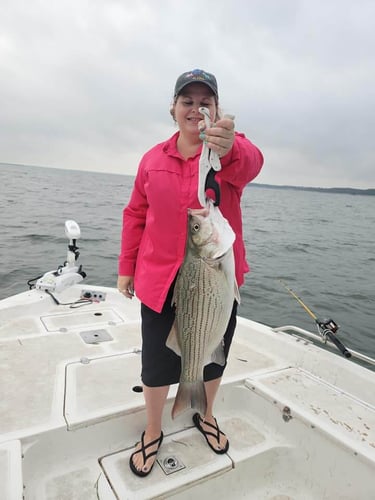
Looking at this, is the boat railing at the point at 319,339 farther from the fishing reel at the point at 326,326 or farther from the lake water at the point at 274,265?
the lake water at the point at 274,265

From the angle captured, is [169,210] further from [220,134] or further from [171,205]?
[220,134]

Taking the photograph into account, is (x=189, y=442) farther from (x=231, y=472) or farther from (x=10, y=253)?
(x=10, y=253)

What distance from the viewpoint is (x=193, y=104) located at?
90.8 inches

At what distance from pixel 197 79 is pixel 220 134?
54 cm

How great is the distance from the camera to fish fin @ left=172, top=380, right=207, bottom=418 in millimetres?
2232

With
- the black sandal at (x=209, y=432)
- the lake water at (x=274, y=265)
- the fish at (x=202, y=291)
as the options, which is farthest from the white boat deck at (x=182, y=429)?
the lake water at (x=274, y=265)

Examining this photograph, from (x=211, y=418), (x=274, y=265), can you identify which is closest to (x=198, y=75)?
(x=211, y=418)

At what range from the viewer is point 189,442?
9.53 feet

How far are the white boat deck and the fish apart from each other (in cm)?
88

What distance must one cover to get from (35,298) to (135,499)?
332cm

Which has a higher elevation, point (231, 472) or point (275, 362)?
point (275, 362)

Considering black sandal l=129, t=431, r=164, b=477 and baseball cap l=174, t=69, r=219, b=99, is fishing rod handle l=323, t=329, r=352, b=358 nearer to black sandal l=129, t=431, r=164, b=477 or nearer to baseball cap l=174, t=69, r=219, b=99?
black sandal l=129, t=431, r=164, b=477

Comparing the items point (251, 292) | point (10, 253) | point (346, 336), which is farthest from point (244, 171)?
point (10, 253)

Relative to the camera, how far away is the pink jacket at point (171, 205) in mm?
2248
